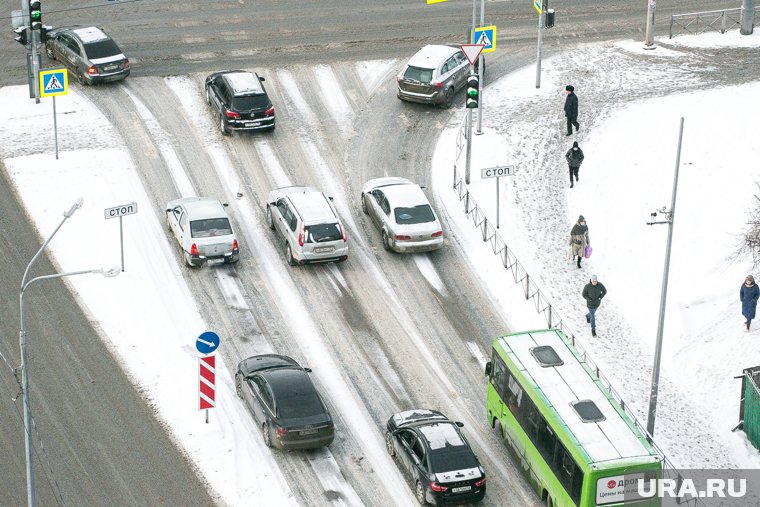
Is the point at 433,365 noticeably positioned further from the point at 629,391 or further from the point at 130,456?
the point at 130,456

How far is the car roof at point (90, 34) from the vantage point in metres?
48.3

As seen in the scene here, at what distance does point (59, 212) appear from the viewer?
4138 centimetres

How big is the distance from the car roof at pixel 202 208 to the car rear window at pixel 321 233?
269cm

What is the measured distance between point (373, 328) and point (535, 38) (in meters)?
20.4

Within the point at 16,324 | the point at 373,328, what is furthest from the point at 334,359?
the point at 16,324

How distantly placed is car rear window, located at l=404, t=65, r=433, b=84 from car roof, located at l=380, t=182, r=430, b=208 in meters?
7.52

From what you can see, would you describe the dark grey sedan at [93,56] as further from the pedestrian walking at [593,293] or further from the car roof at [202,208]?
the pedestrian walking at [593,293]

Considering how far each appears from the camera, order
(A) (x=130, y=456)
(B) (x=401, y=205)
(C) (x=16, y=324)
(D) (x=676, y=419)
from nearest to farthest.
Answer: (A) (x=130, y=456) → (D) (x=676, y=419) → (C) (x=16, y=324) → (B) (x=401, y=205)

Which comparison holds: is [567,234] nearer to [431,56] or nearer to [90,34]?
[431,56]

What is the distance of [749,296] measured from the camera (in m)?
35.7

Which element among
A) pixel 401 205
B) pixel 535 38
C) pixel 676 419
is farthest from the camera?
pixel 535 38

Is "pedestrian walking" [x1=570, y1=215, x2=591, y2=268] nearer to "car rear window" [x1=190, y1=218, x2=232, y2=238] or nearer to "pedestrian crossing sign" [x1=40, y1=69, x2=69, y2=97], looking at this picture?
"car rear window" [x1=190, y1=218, x2=232, y2=238]

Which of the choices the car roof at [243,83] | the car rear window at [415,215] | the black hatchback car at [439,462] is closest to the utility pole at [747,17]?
A: the car rear window at [415,215]

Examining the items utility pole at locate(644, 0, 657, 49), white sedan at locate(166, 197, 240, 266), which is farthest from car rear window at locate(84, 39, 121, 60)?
utility pole at locate(644, 0, 657, 49)
